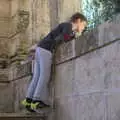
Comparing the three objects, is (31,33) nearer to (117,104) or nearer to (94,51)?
(94,51)

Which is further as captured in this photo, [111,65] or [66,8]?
[66,8]

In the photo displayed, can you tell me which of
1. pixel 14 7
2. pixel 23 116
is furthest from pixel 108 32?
pixel 14 7

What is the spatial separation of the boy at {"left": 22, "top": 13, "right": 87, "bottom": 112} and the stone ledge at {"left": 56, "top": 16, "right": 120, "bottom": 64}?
0.45 ft

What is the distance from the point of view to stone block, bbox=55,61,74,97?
234 inches

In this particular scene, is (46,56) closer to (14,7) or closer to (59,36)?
(59,36)

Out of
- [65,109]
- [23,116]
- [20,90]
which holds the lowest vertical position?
[23,116]

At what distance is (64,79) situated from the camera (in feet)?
20.3

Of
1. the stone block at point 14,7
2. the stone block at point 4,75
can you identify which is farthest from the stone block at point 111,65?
the stone block at point 14,7

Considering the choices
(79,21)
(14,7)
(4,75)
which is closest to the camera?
(79,21)

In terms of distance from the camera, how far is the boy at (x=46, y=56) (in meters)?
6.36

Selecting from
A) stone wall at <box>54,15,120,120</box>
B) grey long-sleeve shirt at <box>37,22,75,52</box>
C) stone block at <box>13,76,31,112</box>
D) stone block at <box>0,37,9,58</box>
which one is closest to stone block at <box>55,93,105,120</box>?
stone wall at <box>54,15,120,120</box>

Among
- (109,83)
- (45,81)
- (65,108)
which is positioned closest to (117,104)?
(109,83)

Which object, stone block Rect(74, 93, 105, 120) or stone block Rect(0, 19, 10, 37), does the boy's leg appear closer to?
stone block Rect(74, 93, 105, 120)

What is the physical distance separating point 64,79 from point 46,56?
0.51m
